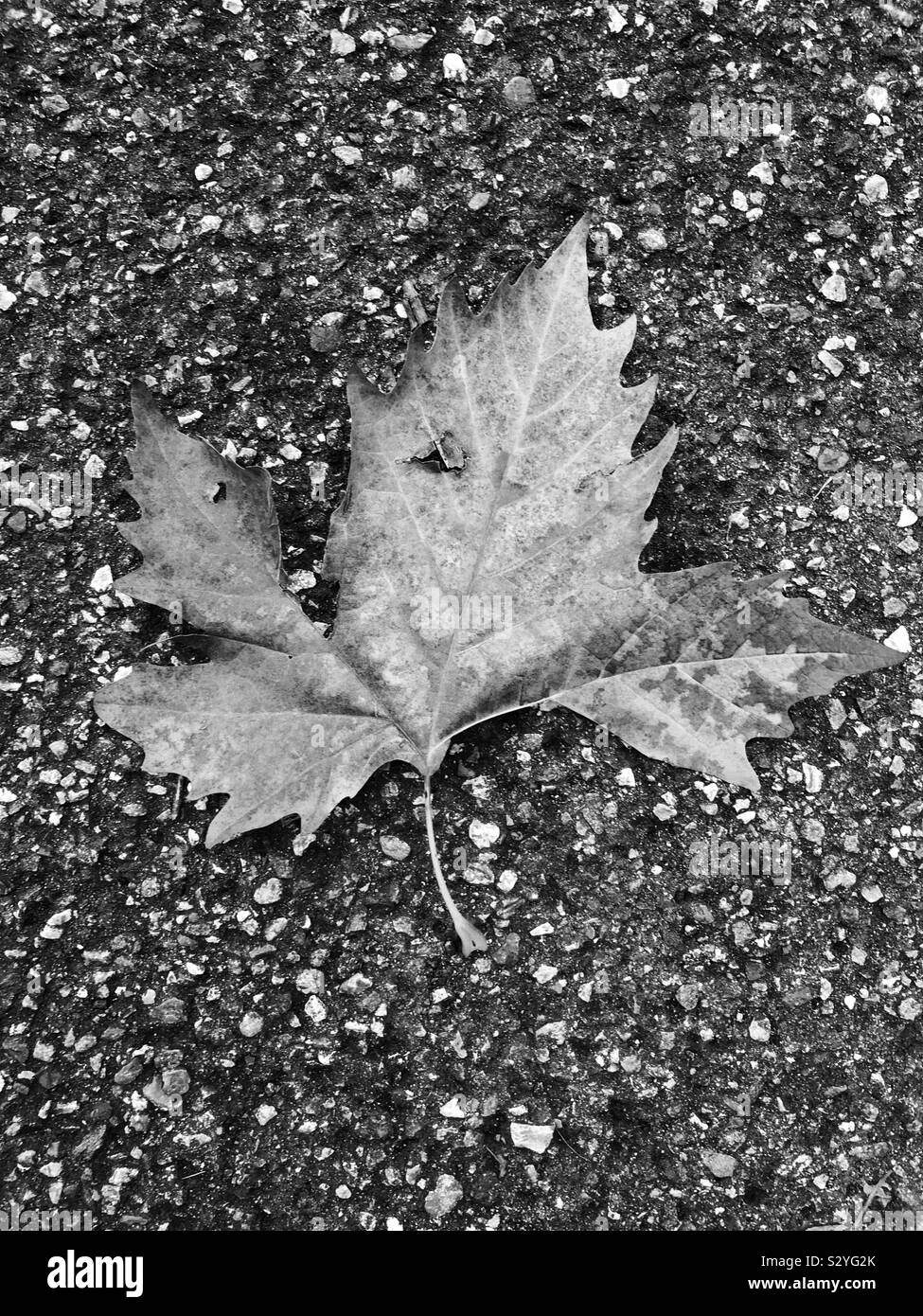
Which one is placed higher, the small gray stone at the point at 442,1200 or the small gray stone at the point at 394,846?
the small gray stone at the point at 394,846

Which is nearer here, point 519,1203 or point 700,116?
point 519,1203

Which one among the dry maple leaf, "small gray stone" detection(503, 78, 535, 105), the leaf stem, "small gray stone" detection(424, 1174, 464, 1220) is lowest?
"small gray stone" detection(424, 1174, 464, 1220)

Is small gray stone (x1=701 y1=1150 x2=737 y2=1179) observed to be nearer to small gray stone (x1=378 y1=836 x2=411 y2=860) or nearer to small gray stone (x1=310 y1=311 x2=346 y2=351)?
small gray stone (x1=378 y1=836 x2=411 y2=860)

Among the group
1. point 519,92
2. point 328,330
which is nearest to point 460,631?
point 328,330

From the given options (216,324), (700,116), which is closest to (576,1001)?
(216,324)

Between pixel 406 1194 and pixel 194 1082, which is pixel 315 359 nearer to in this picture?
pixel 194 1082

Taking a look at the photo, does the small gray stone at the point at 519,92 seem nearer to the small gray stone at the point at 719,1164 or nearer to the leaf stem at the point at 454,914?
the leaf stem at the point at 454,914

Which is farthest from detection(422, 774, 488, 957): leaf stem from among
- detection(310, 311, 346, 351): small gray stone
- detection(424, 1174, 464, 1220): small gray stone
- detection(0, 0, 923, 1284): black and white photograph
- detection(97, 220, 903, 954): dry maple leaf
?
detection(310, 311, 346, 351): small gray stone

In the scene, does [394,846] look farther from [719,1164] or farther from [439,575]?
[719,1164]

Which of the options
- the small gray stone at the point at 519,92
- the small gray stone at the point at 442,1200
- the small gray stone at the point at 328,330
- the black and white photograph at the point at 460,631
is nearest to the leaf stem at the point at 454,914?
the black and white photograph at the point at 460,631
